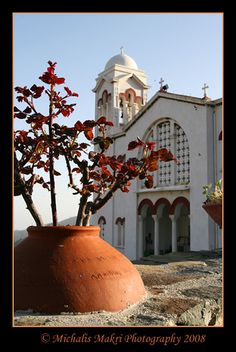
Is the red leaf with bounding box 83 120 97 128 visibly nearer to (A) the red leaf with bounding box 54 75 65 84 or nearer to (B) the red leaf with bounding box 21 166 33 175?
(A) the red leaf with bounding box 54 75 65 84

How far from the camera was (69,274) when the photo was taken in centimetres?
277

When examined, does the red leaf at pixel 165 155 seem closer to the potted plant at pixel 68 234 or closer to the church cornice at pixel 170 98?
the potted plant at pixel 68 234

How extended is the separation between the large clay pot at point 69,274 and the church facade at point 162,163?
13.0 meters

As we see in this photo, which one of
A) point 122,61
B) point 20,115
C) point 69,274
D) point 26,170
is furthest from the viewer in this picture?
point 122,61

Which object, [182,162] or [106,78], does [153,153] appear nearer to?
[182,162]

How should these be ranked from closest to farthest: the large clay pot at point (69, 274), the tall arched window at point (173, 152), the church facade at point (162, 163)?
the large clay pot at point (69, 274) < the church facade at point (162, 163) < the tall arched window at point (173, 152)

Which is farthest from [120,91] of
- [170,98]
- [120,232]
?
[120,232]

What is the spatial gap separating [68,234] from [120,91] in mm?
19543

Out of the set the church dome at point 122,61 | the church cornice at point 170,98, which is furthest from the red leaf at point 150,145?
the church dome at point 122,61

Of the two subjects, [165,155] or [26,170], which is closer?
[165,155]

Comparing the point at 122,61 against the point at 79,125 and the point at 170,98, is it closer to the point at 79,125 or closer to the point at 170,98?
the point at 170,98

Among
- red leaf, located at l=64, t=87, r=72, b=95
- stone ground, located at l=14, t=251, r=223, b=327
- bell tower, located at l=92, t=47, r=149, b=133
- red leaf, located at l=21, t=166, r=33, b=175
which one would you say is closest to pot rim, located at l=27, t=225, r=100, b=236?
red leaf, located at l=21, t=166, r=33, b=175

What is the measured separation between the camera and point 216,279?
452 centimetres

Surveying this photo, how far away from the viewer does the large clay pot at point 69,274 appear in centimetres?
273
